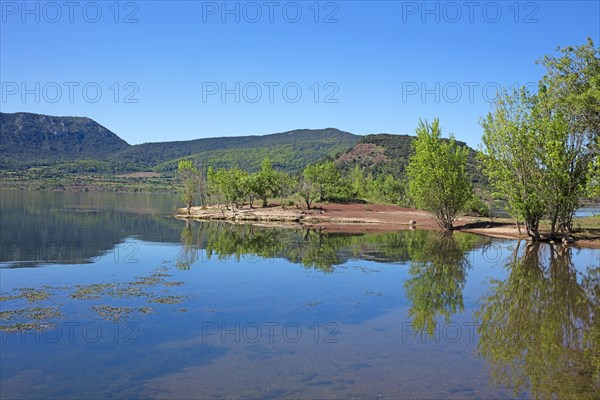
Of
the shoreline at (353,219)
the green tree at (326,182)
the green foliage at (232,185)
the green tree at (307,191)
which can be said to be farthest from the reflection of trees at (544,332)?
the green foliage at (232,185)

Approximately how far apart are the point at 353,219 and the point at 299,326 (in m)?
49.9

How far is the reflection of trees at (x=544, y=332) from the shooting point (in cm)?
1185

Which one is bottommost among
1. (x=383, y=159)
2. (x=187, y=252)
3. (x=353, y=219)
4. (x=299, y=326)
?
(x=299, y=326)

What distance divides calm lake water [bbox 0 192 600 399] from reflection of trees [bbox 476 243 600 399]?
0.07m

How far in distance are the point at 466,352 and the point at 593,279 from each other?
13.7m

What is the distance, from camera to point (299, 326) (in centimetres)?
1670

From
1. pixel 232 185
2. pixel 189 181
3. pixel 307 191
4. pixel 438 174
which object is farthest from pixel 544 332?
pixel 189 181

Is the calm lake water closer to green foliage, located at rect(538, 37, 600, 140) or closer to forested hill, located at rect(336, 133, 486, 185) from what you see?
green foliage, located at rect(538, 37, 600, 140)

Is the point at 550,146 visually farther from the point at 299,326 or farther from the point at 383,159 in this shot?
the point at 383,159

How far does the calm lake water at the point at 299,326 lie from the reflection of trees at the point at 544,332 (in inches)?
2.7

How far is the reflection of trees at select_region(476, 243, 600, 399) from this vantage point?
38.9 ft

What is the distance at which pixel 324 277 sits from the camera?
26016 mm

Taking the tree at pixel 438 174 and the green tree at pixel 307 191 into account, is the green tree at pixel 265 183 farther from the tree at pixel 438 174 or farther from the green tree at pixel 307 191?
the tree at pixel 438 174

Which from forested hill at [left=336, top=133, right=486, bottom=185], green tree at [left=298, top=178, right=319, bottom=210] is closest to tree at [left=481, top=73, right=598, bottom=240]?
green tree at [left=298, top=178, right=319, bottom=210]
